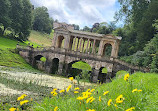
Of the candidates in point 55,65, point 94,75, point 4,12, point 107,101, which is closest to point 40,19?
point 4,12

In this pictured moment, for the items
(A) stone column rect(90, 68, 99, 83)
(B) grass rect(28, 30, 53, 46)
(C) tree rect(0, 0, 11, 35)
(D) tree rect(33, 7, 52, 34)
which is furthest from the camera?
(D) tree rect(33, 7, 52, 34)

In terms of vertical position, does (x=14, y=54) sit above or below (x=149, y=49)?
below

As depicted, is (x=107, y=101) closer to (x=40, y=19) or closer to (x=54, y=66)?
(x=54, y=66)

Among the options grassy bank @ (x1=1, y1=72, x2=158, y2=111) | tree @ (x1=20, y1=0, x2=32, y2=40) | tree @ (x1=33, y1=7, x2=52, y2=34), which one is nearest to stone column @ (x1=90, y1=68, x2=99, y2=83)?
grassy bank @ (x1=1, y1=72, x2=158, y2=111)

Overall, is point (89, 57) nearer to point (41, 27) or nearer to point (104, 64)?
point (104, 64)

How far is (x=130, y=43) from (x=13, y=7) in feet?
125

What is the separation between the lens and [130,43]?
52.8 metres

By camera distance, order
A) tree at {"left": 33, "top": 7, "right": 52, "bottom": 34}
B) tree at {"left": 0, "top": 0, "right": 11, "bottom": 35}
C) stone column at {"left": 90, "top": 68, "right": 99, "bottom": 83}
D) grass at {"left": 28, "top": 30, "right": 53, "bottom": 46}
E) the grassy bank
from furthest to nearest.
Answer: tree at {"left": 33, "top": 7, "right": 52, "bottom": 34}
grass at {"left": 28, "top": 30, "right": 53, "bottom": 46}
tree at {"left": 0, "top": 0, "right": 11, "bottom": 35}
stone column at {"left": 90, "top": 68, "right": 99, "bottom": 83}
the grassy bank

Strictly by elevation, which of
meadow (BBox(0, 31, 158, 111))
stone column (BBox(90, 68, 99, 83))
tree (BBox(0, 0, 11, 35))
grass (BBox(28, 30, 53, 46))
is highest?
tree (BBox(0, 0, 11, 35))

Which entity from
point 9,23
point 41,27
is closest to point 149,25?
point 9,23

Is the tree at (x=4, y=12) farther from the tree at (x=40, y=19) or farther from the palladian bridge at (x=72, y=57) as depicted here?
the tree at (x=40, y=19)

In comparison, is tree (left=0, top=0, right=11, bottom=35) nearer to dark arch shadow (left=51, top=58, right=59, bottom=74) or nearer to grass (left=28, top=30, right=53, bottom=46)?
dark arch shadow (left=51, top=58, right=59, bottom=74)

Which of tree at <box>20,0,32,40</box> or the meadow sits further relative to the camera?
tree at <box>20,0,32,40</box>

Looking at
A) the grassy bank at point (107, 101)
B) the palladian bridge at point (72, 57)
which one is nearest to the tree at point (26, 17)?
the palladian bridge at point (72, 57)
